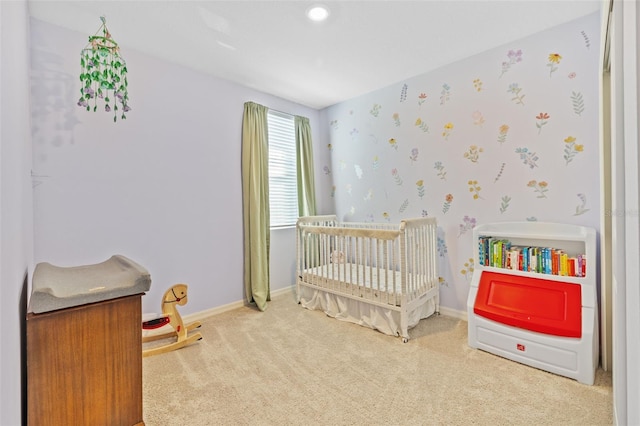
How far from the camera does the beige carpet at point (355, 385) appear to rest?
1.48 meters

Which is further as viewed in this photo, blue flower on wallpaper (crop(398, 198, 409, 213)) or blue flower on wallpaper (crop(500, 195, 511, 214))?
blue flower on wallpaper (crop(398, 198, 409, 213))

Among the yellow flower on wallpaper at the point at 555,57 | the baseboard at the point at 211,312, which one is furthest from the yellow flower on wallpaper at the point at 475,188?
the baseboard at the point at 211,312

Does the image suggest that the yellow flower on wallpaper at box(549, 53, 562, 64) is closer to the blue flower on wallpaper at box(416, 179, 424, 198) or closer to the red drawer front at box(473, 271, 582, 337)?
the blue flower on wallpaper at box(416, 179, 424, 198)

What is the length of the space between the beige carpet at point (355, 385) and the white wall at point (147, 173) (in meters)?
0.81

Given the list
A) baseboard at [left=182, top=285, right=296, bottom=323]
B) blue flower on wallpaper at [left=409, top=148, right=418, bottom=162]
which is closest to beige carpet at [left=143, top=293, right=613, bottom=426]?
baseboard at [left=182, top=285, right=296, bottom=323]

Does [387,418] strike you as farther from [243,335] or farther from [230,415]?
[243,335]

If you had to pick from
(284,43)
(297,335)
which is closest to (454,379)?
(297,335)

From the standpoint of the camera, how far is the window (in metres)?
3.43

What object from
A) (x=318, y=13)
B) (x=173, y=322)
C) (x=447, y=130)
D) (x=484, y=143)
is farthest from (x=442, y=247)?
(x=173, y=322)

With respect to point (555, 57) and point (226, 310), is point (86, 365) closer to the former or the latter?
point (226, 310)

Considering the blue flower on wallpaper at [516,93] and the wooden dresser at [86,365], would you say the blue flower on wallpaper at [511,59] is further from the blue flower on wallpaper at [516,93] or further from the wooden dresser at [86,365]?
the wooden dresser at [86,365]

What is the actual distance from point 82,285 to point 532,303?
249 centimetres

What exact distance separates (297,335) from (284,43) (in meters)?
2.33

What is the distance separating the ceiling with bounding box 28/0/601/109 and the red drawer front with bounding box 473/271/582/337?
1.84 m
